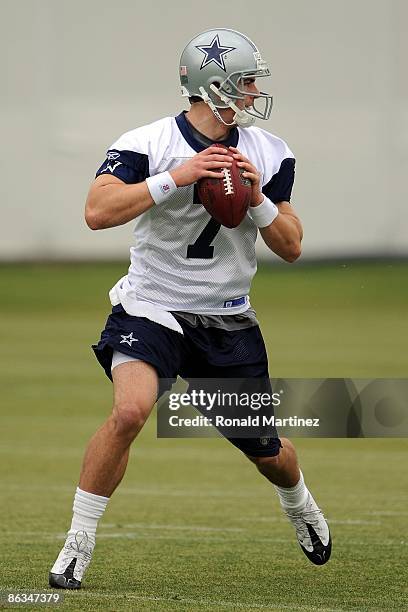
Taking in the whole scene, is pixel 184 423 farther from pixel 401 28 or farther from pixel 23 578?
pixel 401 28

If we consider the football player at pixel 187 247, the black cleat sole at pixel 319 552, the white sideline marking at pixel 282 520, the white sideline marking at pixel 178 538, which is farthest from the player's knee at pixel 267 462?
the white sideline marking at pixel 282 520

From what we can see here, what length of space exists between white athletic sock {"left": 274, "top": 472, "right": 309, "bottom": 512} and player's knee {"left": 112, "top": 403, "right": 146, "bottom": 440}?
1015 millimetres

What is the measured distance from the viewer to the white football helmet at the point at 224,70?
4930 millimetres

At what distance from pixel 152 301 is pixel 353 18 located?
16.0 m

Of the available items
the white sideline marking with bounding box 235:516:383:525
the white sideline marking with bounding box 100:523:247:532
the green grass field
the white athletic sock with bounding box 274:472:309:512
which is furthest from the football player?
the white sideline marking with bounding box 235:516:383:525

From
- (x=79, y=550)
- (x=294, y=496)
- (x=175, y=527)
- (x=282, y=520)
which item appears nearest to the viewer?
(x=79, y=550)

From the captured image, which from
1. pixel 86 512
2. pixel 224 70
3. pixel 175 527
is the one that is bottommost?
pixel 175 527

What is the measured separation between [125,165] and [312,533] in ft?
5.49

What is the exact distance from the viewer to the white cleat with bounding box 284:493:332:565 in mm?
5398

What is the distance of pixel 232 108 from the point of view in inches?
194

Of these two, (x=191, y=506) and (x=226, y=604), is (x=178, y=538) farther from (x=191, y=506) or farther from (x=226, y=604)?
(x=226, y=604)

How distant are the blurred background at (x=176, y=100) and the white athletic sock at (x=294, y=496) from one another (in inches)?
538

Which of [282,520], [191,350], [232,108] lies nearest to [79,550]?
[191,350]

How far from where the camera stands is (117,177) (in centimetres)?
475
